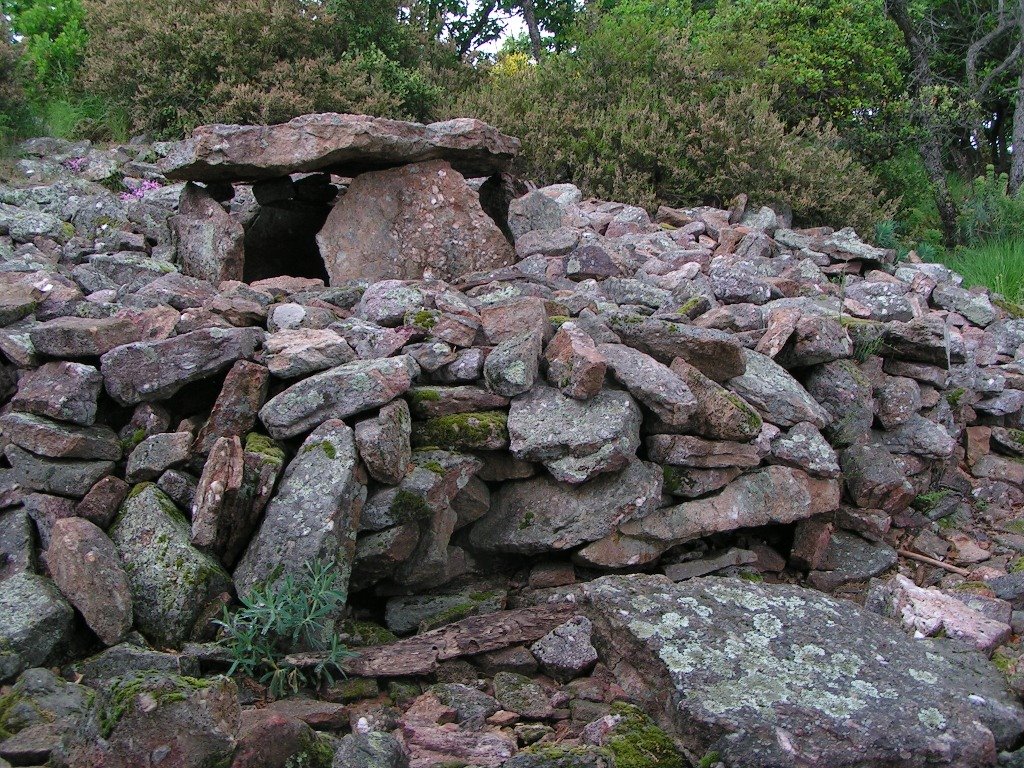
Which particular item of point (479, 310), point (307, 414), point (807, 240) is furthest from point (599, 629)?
point (807, 240)

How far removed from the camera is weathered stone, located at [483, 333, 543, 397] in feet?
18.5

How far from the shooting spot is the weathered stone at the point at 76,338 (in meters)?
5.26

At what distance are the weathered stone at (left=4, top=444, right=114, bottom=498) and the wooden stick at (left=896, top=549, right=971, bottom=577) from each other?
16.2 ft

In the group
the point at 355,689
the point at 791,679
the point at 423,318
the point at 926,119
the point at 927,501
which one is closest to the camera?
the point at 791,679

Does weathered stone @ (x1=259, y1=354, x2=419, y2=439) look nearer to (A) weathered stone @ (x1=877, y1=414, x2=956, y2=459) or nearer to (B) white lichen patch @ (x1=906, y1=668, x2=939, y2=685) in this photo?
(B) white lichen patch @ (x1=906, y1=668, x2=939, y2=685)

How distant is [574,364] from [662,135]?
613 centimetres

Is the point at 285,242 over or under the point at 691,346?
over

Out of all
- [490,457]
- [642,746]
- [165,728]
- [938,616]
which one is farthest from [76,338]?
[938,616]

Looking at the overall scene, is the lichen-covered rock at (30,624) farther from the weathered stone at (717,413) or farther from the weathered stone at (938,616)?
the weathered stone at (938,616)

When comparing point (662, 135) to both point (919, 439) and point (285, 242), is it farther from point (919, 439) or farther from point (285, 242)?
point (919, 439)

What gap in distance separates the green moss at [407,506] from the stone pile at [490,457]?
1 centimetres

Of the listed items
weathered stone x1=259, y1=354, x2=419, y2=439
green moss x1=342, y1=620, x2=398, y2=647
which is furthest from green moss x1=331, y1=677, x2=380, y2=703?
weathered stone x1=259, y1=354, x2=419, y2=439

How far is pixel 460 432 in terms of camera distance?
547 centimetres

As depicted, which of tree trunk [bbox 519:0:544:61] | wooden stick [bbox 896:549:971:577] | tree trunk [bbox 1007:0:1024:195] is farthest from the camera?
tree trunk [bbox 519:0:544:61]
